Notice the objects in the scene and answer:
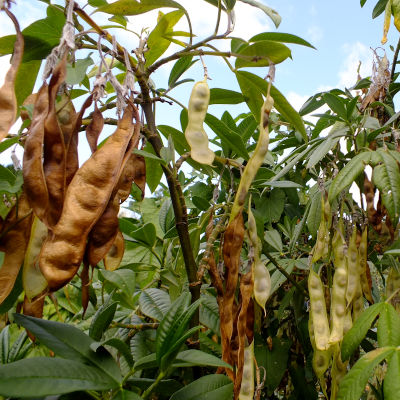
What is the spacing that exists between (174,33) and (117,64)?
0.54ft

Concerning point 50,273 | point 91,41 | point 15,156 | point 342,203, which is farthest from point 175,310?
point 342,203

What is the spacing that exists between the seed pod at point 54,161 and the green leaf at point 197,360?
0.26m

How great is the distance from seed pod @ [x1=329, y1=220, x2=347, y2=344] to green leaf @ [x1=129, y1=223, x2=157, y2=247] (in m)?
0.41

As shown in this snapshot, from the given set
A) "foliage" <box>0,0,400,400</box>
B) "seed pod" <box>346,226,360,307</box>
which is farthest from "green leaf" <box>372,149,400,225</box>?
"seed pod" <box>346,226,360,307</box>

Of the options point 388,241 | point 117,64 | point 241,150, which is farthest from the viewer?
point 388,241

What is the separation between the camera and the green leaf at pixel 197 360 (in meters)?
0.60

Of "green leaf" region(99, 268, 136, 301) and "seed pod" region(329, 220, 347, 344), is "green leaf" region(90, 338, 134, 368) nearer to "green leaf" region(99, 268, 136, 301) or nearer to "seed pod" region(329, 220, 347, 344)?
"green leaf" region(99, 268, 136, 301)

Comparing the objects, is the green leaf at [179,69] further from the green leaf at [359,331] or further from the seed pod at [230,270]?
the green leaf at [359,331]

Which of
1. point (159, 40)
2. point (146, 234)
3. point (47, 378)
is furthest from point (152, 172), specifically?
point (47, 378)

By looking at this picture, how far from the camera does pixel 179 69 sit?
0.97m

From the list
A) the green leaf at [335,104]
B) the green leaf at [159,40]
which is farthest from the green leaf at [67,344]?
the green leaf at [335,104]

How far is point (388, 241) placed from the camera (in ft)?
3.90

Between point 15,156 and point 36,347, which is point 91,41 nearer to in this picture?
point 15,156

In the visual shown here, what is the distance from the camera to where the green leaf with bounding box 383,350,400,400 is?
69 centimetres
